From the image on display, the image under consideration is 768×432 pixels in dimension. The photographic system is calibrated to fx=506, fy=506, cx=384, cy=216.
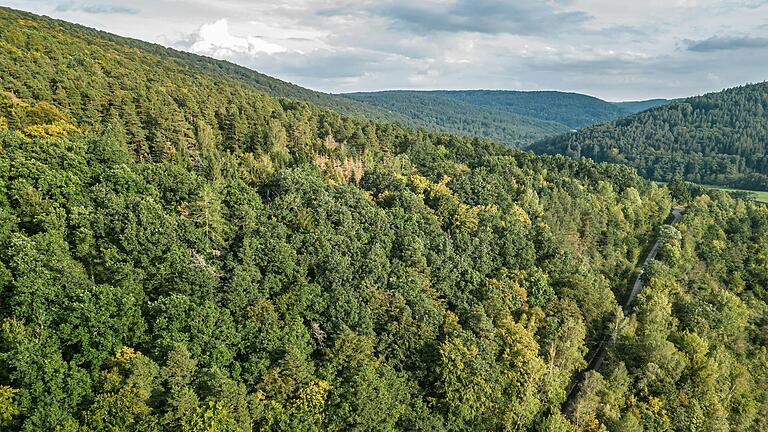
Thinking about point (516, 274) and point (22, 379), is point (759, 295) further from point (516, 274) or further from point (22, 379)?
point (22, 379)

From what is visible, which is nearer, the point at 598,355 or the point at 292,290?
the point at 292,290

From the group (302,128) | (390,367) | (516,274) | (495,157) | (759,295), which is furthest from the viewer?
(495,157)

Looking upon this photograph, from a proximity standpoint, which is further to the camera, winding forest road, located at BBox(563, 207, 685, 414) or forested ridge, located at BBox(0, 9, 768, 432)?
winding forest road, located at BBox(563, 207, 685, 414)

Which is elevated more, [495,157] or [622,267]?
[495,157]

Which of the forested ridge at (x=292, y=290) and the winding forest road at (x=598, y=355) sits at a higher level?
the forested ridge at (x=292, y=290)

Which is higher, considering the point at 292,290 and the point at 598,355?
the point at 292,290

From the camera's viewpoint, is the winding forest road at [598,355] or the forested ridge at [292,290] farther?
the winding forest road at [598,355]

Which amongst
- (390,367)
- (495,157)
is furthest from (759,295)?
(390,367)

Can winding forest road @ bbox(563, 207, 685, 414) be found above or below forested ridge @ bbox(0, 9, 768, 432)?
below
